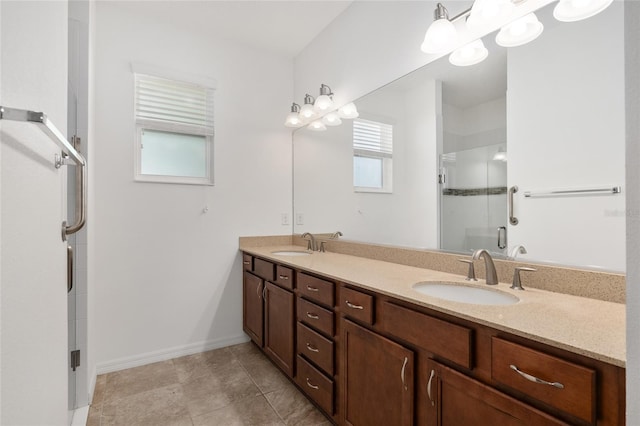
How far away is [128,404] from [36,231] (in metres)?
1.71

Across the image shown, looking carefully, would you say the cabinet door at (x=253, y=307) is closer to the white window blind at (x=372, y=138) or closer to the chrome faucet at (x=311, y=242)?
the chrome faucet at (x=311, y=242)

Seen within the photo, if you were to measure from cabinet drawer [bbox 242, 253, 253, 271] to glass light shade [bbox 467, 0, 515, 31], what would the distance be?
2.17m

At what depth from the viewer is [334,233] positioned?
2.71 meters

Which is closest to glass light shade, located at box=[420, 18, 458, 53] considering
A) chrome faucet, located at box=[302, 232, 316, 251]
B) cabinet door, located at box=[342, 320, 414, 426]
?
cabinet door, located at box=[342, 320, 414, 426]

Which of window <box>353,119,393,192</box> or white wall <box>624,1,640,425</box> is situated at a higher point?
window <box>353,119,393,192</box>

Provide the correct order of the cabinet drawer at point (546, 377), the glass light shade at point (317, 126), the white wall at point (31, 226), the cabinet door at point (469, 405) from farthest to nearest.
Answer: the glass light shade at point (317, 126) → the cabinet door at point (469, 405) → the cabinet drawer at point (546, 377) → the white wall at point (31, 226)

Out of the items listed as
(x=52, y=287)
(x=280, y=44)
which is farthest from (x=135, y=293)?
(x=280, y=44)

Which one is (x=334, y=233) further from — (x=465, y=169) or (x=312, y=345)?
(x=465, y=169)

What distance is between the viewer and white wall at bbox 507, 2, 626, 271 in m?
1.13

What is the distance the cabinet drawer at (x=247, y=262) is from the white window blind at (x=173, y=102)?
1127 mm

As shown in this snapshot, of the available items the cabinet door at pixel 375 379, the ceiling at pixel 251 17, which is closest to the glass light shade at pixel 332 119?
the ceiling at pixel 251 17

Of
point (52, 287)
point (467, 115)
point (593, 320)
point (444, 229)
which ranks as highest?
point (467, 115)

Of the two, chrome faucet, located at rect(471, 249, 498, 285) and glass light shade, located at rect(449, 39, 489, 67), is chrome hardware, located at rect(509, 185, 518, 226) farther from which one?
glass light shade, located at rect(449, 39, 489, 67)

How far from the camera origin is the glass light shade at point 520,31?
1.33 metres
